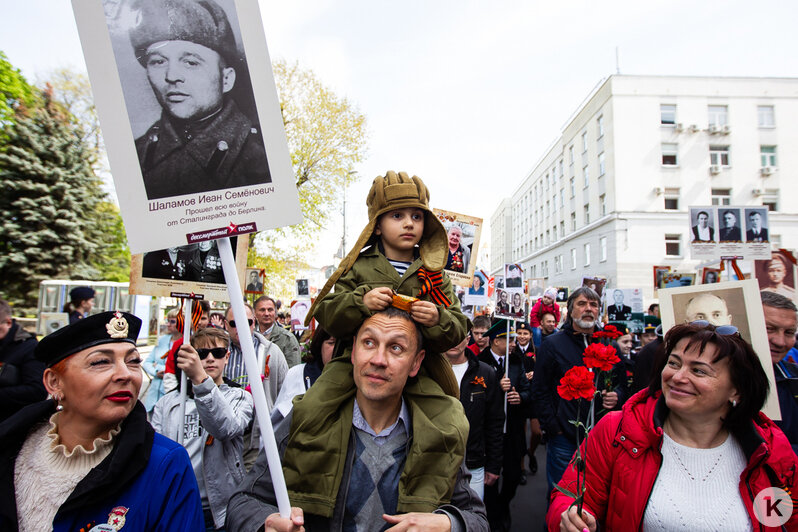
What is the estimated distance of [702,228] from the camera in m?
7.29

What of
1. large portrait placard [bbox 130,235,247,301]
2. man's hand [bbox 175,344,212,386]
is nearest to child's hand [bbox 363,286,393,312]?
man's hand [bbox 175,344,212,386]

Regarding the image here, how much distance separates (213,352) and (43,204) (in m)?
27.5

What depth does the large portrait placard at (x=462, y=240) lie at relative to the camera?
218 inches

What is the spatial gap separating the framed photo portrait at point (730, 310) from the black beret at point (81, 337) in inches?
131

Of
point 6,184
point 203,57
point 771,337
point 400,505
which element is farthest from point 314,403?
point 6,184

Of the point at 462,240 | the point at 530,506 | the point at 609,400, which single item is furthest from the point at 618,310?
the point at 609,400

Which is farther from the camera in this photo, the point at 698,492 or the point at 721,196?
the point at 721,196

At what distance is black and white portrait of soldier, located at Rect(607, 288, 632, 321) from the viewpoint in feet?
50.4

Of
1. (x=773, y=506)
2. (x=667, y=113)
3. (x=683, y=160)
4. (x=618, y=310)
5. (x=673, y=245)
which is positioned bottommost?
(x=673, y=245)

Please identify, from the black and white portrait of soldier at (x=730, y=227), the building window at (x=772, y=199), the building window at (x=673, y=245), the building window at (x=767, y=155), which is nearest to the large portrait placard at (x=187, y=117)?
the black and white portrait of soldier at (x=730, y=227)

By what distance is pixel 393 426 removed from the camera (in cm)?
210

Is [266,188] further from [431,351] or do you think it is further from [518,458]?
[518,458]

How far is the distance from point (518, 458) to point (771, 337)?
3181 millimetres

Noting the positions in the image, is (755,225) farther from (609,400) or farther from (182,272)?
(182,272)
